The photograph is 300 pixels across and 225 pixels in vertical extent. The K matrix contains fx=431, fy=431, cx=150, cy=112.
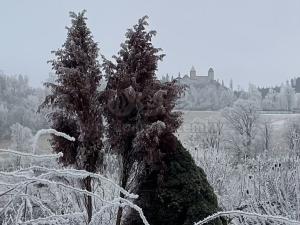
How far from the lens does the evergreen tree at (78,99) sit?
7.10 metres

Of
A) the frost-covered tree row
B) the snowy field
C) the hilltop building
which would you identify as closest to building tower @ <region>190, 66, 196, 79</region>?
the hilltop building

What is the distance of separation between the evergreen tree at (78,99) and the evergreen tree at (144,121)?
0.26m

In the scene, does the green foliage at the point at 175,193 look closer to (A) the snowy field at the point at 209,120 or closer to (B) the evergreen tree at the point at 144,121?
(B) the evergreen tree at the point at 144,121

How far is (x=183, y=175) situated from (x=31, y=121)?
5386 cm

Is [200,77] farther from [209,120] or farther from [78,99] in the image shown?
[78,99]

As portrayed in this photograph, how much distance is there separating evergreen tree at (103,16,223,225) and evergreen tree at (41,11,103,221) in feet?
0.86

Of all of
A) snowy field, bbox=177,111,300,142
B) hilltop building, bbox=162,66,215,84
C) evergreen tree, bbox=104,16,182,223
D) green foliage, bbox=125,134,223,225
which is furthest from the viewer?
hilltop building, bbox=162,66,215,84

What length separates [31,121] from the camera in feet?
190

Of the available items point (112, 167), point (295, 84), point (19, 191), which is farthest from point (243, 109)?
point (295, 84)

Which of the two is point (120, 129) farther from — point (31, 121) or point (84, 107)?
point (31, 121)

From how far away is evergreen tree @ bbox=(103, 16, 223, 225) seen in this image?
650 centimetres

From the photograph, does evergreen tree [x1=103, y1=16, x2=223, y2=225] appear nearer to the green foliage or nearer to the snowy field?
the green foliage

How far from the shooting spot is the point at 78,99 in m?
7.16

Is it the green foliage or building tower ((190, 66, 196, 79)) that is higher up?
building tower ((190, 66, 196, 79))
